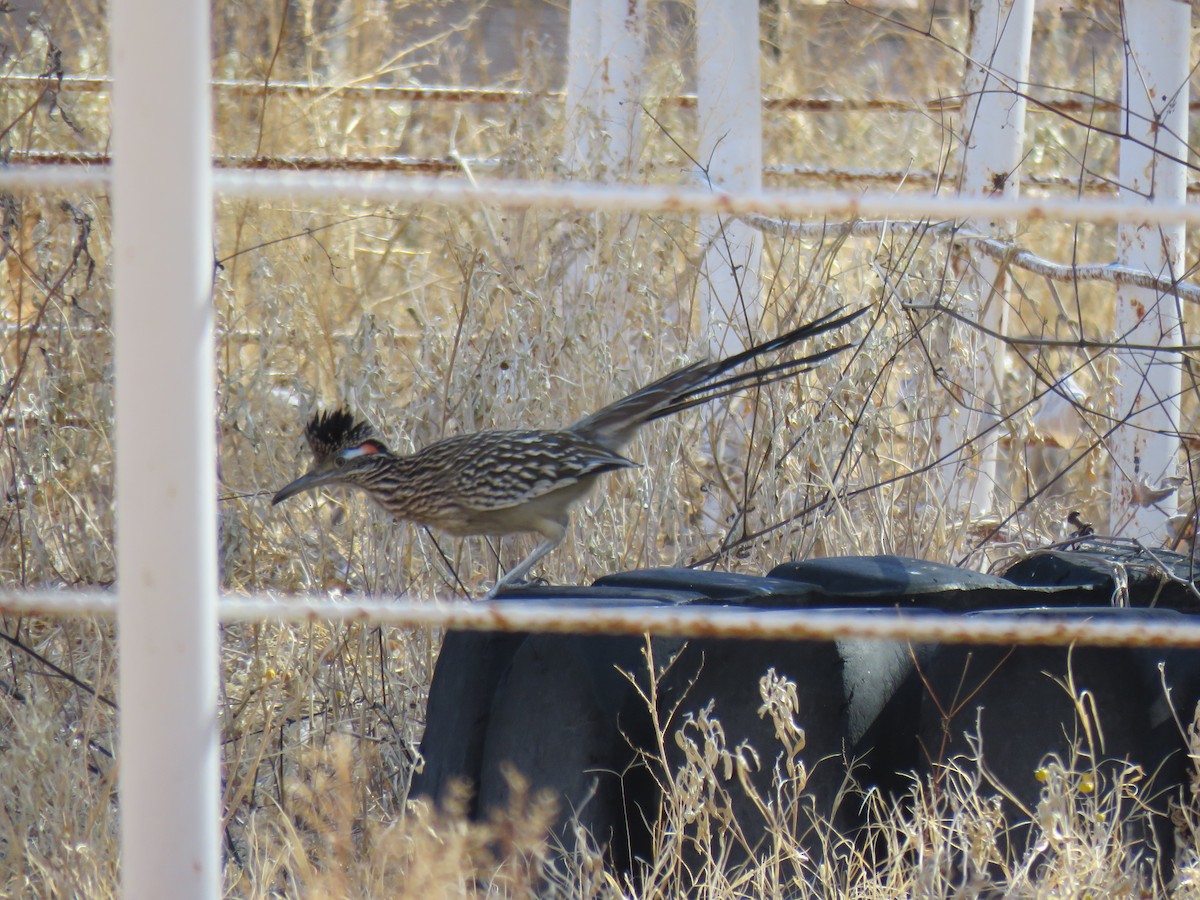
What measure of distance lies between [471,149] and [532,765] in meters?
7.68

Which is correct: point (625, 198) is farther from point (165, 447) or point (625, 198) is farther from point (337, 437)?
point (337, 437)

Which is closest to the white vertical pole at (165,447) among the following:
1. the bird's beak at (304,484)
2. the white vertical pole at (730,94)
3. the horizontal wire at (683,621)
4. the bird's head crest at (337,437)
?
the horizontal wire at (683,621)

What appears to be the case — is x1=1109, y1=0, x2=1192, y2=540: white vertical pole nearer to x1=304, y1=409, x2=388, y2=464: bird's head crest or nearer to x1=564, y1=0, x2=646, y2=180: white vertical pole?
x1=564, y1=0, x2=646, y2=180: white vertical pole

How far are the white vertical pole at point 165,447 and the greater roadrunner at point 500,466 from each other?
2.07 m

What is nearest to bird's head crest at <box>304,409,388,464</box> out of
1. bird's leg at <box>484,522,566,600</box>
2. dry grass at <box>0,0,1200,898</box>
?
dry grass at <box>0,0,1200,898</box>

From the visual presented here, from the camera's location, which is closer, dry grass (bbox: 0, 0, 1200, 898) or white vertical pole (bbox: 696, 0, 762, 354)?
dry grass (bbox: 0, 0, 1200, 898)

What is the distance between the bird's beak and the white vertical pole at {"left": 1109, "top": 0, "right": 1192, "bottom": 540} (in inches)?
92.2

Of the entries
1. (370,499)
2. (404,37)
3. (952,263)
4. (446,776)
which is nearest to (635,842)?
(446,776)

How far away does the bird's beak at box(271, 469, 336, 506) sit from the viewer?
12.2 ft

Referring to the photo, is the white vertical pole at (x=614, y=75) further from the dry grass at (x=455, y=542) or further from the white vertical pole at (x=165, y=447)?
the white vertical pole at (x=165, y=447)

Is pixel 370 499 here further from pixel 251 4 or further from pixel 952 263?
pixel 251 4

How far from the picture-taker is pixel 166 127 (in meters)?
1.47

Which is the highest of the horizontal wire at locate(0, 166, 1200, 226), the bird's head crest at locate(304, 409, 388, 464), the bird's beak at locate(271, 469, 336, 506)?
the horizontal wire at locate(0, 166, 1200, 226)

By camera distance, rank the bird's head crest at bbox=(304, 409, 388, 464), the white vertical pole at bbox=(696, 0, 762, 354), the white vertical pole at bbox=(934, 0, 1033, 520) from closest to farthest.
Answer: the bird's head crest at bbox=(304, 409, 388, 464) < the white vertical pole at bbox=(934, 0, 1033, 520) < the white vertical pole at bbox=(696, 0, 762, 354)
